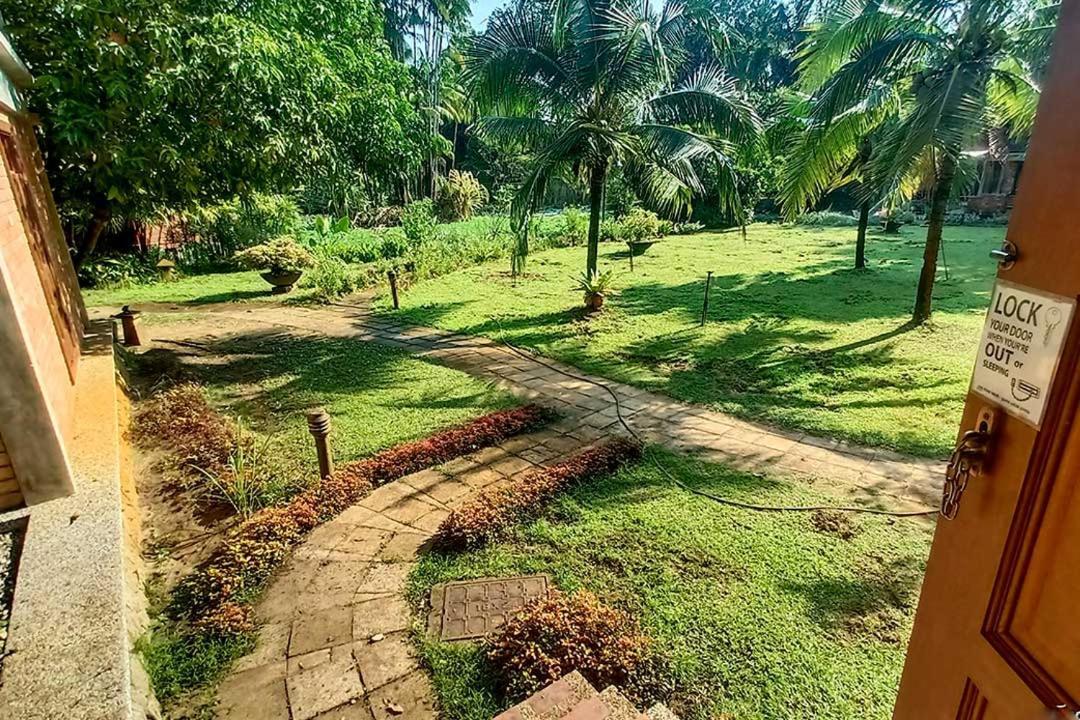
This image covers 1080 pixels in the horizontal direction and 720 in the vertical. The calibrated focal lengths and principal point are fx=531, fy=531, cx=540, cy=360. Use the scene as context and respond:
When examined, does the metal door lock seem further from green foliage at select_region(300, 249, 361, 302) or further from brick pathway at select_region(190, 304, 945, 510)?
green foliage at select_region(300, 249, 361, 302)

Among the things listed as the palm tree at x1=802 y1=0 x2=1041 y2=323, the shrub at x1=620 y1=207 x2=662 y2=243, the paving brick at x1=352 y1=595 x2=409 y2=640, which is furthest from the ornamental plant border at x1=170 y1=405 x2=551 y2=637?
the shrub at x1=620 y1=207 x2=662 y2=243

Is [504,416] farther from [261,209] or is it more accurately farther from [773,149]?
[261,209]

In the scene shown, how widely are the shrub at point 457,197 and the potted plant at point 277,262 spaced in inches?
435

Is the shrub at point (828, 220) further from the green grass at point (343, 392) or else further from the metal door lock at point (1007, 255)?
the metal door lock at point (1007, 255)

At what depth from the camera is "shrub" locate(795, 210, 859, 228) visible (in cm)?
2297

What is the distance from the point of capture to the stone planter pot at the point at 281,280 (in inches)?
467

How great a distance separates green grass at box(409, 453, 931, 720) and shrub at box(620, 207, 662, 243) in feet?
47.2

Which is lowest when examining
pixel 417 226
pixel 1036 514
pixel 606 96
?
pixel 417 226

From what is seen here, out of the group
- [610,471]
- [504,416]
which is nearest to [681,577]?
[610,471]

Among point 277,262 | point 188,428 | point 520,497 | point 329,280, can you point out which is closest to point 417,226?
point 329,280

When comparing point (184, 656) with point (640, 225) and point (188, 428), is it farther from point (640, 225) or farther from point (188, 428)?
point (640, 225)

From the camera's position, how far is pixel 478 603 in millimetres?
3021

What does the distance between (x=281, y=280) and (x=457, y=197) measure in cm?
1180

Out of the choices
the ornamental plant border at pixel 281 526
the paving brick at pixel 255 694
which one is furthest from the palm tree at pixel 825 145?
the paving brick at pixel 255 694
